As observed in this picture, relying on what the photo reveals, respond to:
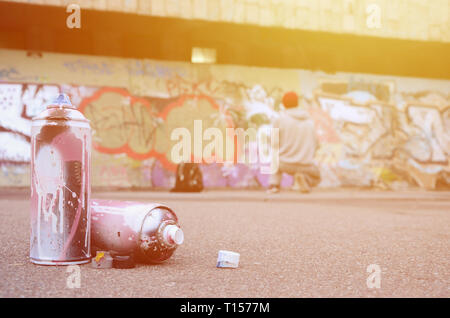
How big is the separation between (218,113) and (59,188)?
457 inches

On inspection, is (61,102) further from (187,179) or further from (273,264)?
(187,179)

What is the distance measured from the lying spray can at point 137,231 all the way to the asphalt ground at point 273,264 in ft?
0.34

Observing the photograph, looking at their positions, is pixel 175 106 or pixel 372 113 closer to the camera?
pixel 175 106

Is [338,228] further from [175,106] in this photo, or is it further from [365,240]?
[175,106]

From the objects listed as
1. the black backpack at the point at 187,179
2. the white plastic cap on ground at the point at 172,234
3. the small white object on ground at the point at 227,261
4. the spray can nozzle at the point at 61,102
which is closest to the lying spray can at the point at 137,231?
the white plastic cap on ground at the point at 172,234

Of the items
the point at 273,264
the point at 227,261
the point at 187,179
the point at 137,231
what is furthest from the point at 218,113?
the point at 137,231

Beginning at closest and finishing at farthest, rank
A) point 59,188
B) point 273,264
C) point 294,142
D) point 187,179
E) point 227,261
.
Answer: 1. point 59,188
2. point 227,261
3. point 273,264
4. point 294,142
5. point 187,179

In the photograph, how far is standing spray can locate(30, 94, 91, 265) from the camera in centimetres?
290

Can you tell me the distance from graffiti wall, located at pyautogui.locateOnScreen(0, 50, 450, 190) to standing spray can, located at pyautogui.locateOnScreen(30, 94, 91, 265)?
1065 cm

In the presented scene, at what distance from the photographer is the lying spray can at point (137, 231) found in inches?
118

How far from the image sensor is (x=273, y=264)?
3.28 m

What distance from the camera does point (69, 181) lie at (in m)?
2.93
